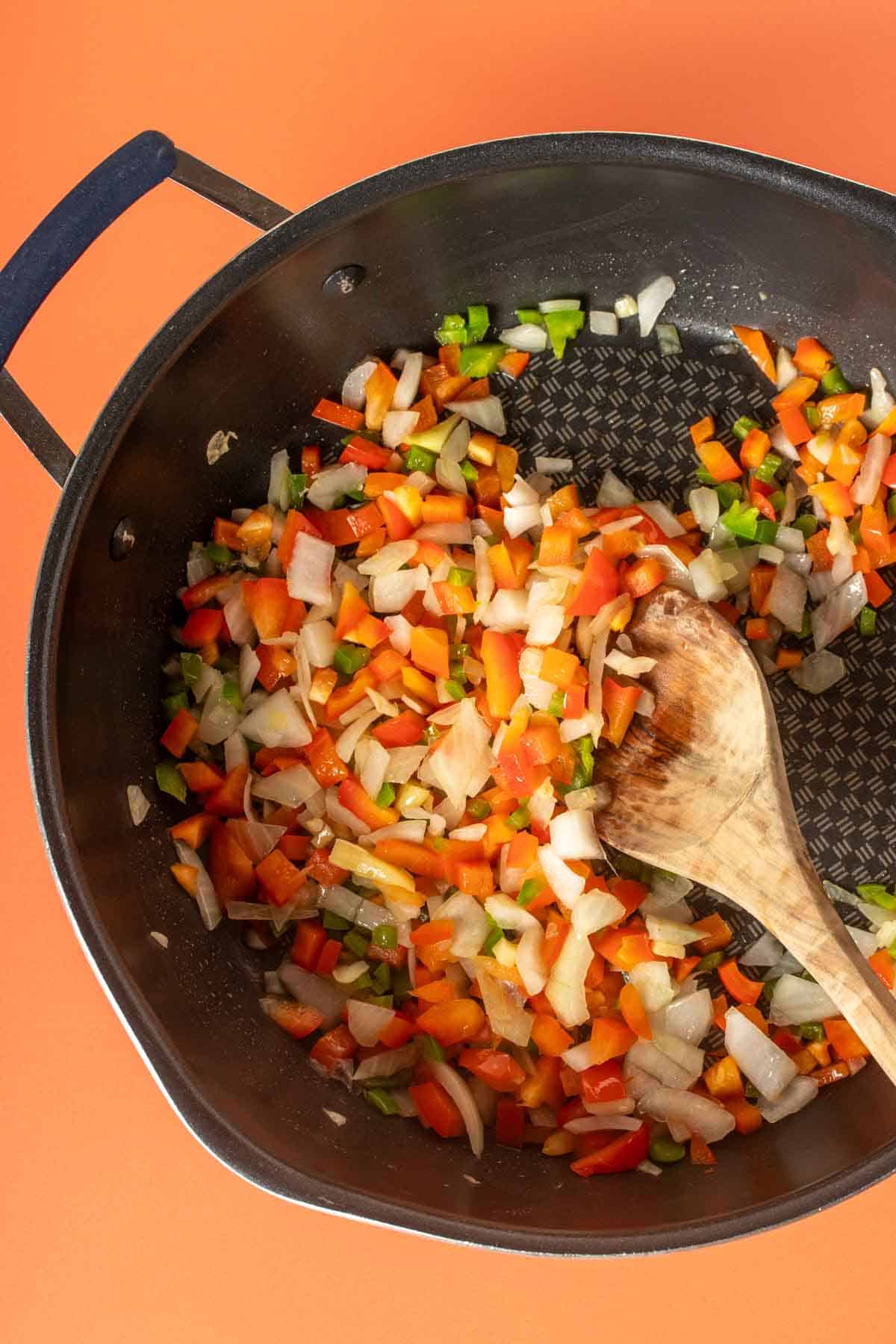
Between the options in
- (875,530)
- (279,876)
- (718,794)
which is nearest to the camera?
(718,794)

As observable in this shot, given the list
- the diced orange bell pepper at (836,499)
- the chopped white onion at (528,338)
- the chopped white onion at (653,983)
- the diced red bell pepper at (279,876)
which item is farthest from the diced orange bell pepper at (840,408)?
the diced red bell pepper at (279,876)

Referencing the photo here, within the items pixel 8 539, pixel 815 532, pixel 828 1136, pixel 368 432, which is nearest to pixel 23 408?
pixel 368 432

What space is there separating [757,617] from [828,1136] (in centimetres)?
83

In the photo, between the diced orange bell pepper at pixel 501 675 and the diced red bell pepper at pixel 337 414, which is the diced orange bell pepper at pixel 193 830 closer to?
the diced orange bell pepper at pixel 501 675

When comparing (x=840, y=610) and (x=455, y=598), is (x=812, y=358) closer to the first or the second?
(x=840, y=610)

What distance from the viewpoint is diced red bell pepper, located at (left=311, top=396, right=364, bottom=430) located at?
202 cm

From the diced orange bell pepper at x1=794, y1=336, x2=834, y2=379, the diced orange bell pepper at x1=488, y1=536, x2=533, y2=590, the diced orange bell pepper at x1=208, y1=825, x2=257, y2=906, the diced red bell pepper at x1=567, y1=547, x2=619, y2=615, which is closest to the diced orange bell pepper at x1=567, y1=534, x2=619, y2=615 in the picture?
the diced red bell pepper at x1=567, y1=547, x2=619, y2=615

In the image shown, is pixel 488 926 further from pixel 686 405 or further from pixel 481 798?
pixel 686 405

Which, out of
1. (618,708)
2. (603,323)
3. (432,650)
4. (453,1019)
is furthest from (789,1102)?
(603,323)

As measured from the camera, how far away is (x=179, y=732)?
1.88m

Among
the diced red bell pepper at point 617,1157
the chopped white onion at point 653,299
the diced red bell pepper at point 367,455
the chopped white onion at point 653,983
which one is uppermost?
the chopped white onion at point 653,299

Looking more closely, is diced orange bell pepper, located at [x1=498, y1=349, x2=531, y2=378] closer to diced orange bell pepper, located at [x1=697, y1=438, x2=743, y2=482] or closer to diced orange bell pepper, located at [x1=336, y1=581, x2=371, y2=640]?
diced orange bell pepper, located at [x1=697, y1=438, x2=743, y2=482]

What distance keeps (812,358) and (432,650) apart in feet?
2.80

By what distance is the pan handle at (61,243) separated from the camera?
1614 mm
